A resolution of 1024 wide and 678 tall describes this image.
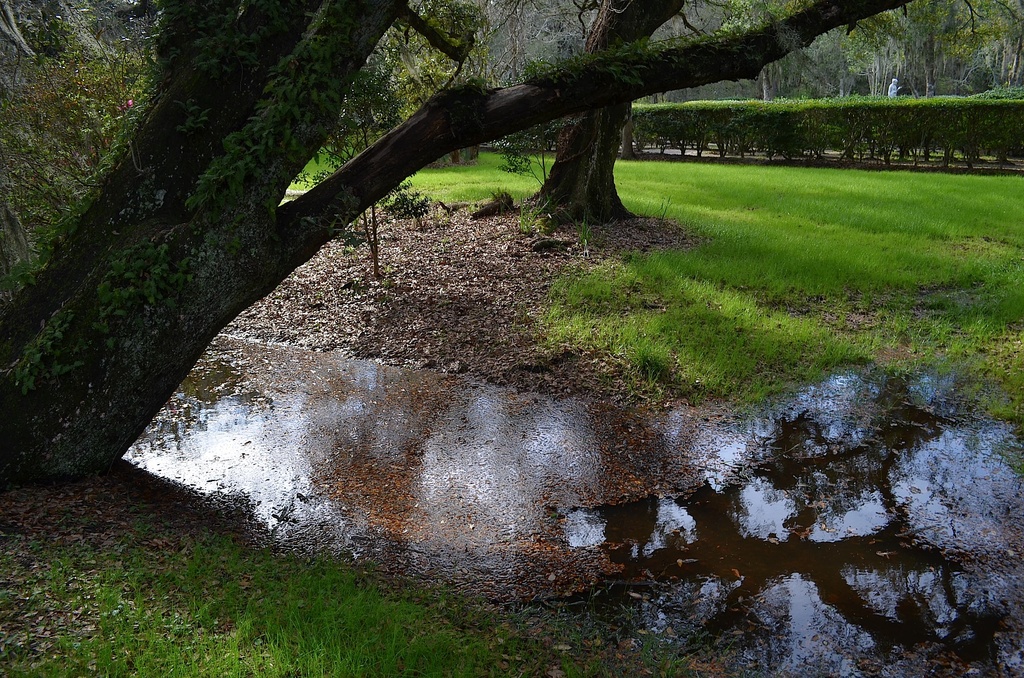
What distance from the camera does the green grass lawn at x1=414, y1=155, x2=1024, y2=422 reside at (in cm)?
663

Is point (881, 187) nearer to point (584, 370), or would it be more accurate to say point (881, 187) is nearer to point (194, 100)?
point (584, 370)

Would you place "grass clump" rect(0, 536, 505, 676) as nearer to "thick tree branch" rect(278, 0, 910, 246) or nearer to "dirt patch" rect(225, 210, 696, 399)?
"thick tree branch" rect(278, 0, 910, 246)

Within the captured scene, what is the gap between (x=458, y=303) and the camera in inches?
315

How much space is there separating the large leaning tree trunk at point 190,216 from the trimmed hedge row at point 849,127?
17229 millimetres

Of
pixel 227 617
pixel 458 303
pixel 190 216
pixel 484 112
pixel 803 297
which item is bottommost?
pixel 803 297

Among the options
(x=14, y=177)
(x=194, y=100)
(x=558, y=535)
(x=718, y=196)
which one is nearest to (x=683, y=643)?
(x=558, y=535)

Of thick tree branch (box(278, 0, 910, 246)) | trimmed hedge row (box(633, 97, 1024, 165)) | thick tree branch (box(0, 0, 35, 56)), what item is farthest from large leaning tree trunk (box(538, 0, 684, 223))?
trimmed hedge row (box(633, 97, 1024, 165))

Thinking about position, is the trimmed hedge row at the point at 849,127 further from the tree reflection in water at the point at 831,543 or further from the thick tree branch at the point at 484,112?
the tree reflection in water at the point at 831,543

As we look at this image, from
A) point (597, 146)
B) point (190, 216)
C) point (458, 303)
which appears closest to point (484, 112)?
point (190, 216)

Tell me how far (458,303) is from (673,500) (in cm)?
399

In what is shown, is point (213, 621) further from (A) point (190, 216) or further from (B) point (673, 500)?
(B) point (673, 500)

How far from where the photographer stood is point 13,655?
8.71 feet

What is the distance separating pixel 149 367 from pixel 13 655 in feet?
6.84

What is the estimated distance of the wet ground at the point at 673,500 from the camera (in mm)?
3562
